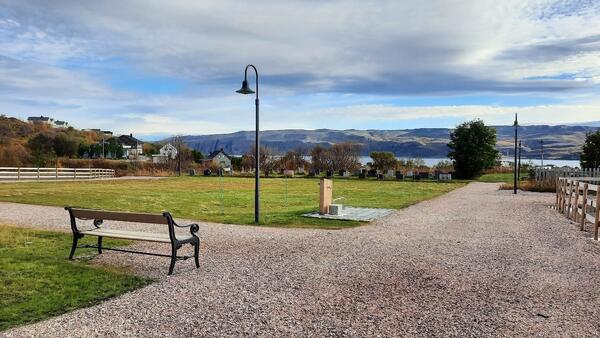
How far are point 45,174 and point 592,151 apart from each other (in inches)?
1544

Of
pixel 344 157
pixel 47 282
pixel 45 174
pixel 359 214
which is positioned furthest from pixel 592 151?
pixel 45 174

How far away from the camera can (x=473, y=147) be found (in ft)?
136

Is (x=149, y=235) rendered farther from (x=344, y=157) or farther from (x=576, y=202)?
(x=344, y=157)

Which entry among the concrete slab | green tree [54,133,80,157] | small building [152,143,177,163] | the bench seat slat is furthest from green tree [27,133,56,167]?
the bench seat slat

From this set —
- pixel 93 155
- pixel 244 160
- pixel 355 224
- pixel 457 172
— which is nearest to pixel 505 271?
pixel 355 224

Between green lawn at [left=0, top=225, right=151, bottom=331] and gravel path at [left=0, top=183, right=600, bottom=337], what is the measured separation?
30 centimetres

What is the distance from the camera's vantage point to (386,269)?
741cm

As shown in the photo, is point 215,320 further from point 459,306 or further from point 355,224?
point 355,224

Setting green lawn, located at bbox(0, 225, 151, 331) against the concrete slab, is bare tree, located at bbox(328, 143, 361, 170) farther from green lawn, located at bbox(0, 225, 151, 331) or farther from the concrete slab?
green lawn, located at bbox(0, 225, 151, 331)

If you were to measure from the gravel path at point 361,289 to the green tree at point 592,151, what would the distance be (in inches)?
1090

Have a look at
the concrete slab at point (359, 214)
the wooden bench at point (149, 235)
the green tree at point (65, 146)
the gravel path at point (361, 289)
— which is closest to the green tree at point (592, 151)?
the concrete slab at point (359, 214)

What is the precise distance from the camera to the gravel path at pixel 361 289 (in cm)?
485

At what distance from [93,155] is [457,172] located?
62.5 m

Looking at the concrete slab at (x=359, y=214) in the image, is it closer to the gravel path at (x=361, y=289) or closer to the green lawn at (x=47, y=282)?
the gravel path at (x=361, y=289)
